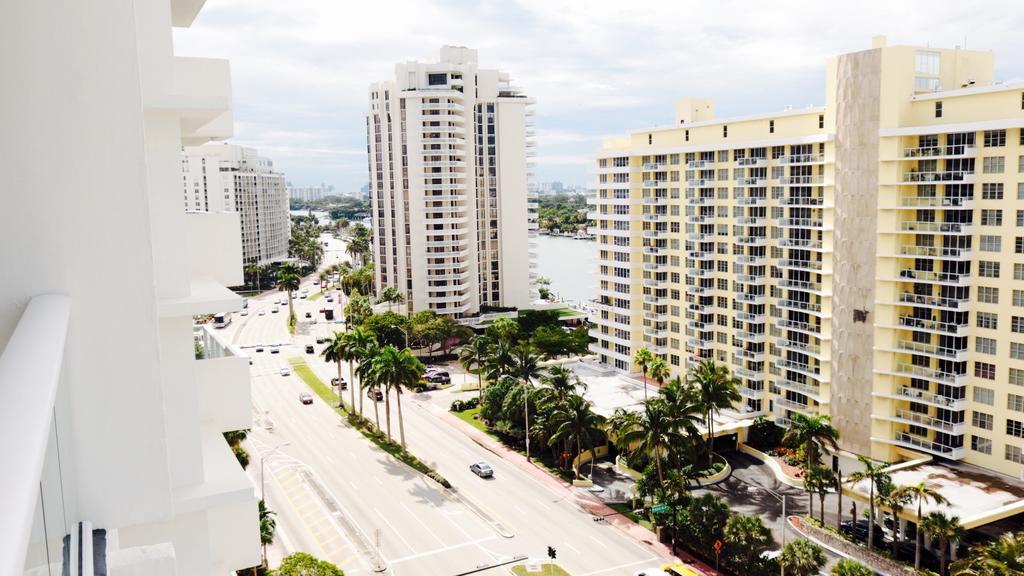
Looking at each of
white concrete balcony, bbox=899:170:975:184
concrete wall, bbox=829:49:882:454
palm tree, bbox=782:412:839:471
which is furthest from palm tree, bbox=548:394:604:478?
white concrete balcony, bbox=899:170:975:184

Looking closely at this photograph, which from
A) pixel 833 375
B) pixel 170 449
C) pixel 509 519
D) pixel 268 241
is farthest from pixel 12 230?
pixel 268 241

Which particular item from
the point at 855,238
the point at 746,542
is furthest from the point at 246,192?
the point at 746,542

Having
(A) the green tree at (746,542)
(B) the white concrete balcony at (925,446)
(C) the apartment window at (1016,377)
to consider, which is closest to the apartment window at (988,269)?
(C) the apartment window at (1016,377)

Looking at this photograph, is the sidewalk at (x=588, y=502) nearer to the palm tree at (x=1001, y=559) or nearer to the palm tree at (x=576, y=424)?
the palm tree at (x=576, y=424)

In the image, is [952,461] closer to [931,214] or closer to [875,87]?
[931,214]

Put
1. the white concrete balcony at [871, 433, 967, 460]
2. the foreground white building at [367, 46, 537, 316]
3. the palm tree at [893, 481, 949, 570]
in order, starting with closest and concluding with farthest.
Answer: the palm tree at [893, 481, 949, 570]
the white concrete balcony at [871, 433, 967, 460]
the foreground white building at [367, 46, 537, 316]

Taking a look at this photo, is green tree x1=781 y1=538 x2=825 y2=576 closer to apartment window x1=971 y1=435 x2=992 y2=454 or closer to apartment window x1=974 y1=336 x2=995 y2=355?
apartment window x1=971 y1=435 x2=992 y2=454

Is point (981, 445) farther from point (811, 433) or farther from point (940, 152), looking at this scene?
point (940, 152)
